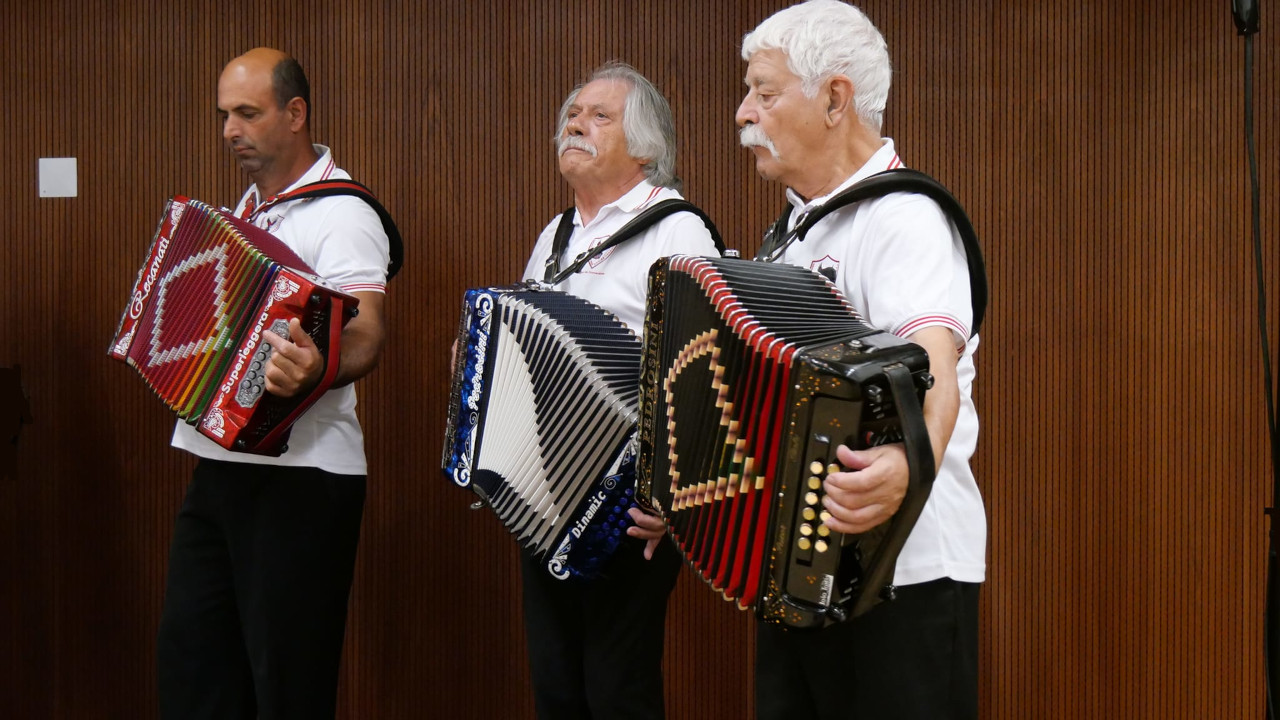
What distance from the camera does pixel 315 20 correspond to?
9.43ft

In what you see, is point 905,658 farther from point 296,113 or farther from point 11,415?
point 11,415

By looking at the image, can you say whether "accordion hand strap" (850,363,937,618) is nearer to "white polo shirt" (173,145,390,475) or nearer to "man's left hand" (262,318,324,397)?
"man's left hand" (262,318,324,397)

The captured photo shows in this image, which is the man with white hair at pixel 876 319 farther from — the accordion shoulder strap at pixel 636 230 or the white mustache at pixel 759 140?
the accordion shoulder strap at pixel 636 230

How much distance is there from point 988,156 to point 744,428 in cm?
173

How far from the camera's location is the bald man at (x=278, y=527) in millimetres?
2053

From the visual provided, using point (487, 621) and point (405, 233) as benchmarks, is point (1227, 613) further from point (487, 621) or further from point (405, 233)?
point (405, 233)

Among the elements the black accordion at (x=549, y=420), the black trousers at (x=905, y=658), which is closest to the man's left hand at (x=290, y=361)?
the black accordion at (x=549, y=420)

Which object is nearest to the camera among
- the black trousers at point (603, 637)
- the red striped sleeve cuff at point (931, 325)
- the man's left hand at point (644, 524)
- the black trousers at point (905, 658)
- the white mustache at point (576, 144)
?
the red striped sleeve cuff at point (931, 325)

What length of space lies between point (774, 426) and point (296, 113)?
157 cm

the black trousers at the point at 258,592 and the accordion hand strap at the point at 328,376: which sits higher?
the accordion hand strap at the point at 328,376

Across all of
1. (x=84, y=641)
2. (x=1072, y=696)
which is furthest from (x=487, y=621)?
(x=1072, y=696)

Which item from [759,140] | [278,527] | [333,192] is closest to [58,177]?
[333,192]

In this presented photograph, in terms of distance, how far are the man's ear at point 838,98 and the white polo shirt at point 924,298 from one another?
0.46 ft

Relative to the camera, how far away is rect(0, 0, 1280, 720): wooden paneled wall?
2.54 meters
